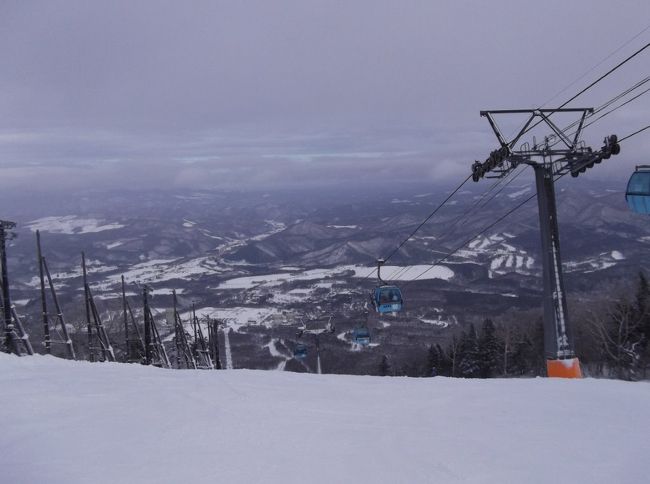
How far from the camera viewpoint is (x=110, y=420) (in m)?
5.61

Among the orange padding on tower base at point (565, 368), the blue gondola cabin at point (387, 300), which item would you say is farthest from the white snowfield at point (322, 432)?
the blue gondola cabin at point (387, 300)

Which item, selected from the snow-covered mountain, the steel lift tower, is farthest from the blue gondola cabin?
the snow-covered mountain

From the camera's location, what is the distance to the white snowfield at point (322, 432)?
427 cm

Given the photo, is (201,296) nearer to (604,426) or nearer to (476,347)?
(476,347)

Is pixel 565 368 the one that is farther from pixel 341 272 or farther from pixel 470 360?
pixel 341 272

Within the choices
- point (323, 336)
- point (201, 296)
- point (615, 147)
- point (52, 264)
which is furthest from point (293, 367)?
point (52, 264)

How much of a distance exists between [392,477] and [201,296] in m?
117

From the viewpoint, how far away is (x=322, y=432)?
5.32 meters

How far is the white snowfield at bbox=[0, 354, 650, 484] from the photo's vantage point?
14.0 ft

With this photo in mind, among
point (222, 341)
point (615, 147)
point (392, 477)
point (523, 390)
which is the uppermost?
point (615, 147)

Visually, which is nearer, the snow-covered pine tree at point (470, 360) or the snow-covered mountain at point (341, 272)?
the snow-covered pine tree at point (470, 360)

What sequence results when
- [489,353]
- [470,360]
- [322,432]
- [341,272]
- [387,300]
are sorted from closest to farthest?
[322,432] → [387,300] → [489,353] → [470,360] → [341,272]

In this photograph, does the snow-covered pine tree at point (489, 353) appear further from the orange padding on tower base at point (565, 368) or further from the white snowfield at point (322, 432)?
the white snowfield at point (322, 432)

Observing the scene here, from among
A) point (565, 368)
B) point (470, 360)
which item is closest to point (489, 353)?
point (470, 360)
